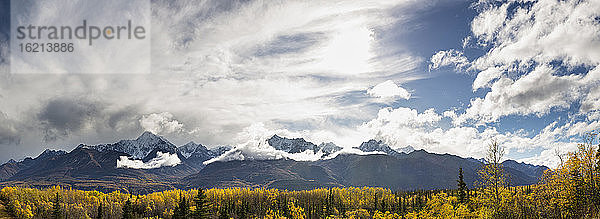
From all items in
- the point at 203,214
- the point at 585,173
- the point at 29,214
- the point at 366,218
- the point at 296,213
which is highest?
the point at 585,173

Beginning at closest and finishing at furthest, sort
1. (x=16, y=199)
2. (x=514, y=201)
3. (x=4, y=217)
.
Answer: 1. (x=514, y=201)
2. (x=4, y=217)
3. (x=16, y=199)

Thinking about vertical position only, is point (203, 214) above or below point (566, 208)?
below

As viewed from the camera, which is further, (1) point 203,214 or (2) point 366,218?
(2) point 366,218

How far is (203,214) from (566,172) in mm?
61935

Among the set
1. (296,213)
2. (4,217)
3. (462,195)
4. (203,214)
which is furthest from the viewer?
(4,217)

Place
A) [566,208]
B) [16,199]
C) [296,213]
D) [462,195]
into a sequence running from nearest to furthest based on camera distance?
[566,208], [296,213], [462,195], [16,199]

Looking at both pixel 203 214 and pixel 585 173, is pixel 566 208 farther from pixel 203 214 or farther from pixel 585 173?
pixel 203 214

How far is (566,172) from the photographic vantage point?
1587 inches

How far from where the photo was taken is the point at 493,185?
41562mm

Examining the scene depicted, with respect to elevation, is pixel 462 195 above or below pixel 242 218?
above

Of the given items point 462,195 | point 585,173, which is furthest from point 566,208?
point 462,195

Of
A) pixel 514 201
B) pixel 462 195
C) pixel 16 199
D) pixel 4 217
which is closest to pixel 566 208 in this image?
pixel 514 201

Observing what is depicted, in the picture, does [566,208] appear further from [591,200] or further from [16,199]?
[16,199]

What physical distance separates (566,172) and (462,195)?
42.0 metres
